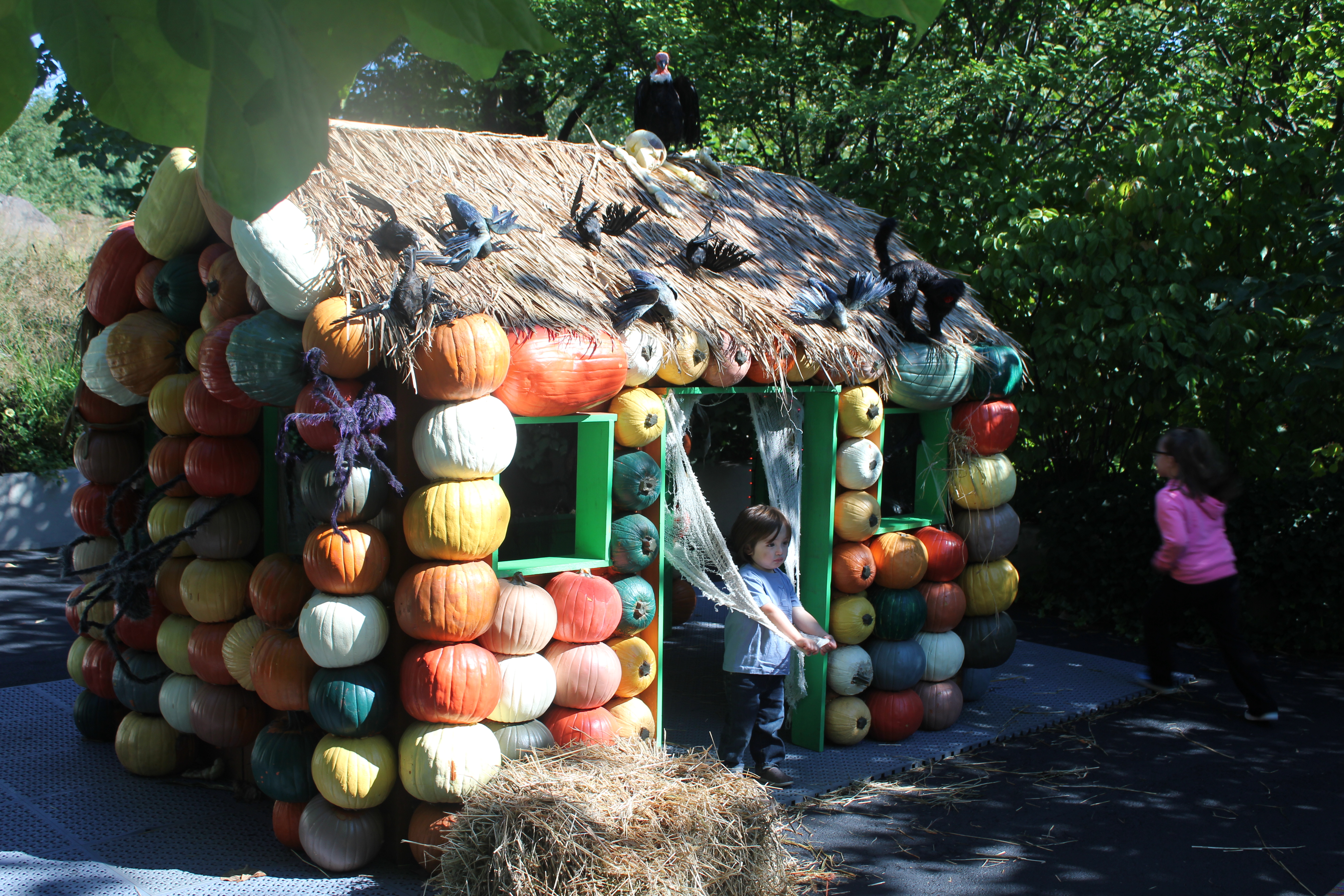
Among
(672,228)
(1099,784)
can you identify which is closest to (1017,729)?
(1099,784)

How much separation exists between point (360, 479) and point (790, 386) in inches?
90.1

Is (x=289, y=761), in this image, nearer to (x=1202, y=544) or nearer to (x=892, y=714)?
(x=892, y=714)

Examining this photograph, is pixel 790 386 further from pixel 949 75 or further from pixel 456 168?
pixel 949 75

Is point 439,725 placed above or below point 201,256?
below

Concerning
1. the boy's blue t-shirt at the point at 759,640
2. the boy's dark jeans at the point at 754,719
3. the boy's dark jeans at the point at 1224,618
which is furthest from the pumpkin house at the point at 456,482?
the boy's dark jeans at the point at 1224,618

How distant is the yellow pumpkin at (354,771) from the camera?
3.73 metres

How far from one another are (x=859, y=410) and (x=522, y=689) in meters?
2.35

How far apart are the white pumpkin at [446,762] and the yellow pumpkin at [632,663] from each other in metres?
0.76

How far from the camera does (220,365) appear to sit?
403 cm

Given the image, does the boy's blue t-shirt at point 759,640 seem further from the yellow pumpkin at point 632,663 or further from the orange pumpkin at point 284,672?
the orange pumpkin at point 284,672

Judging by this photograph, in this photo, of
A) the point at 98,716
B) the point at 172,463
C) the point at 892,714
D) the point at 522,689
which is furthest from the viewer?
the point at 892,714

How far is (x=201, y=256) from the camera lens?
14.5 ft

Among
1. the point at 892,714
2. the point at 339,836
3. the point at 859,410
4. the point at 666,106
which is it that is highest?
the point at 666,106

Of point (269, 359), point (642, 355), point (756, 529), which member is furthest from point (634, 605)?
point (269, 359)
